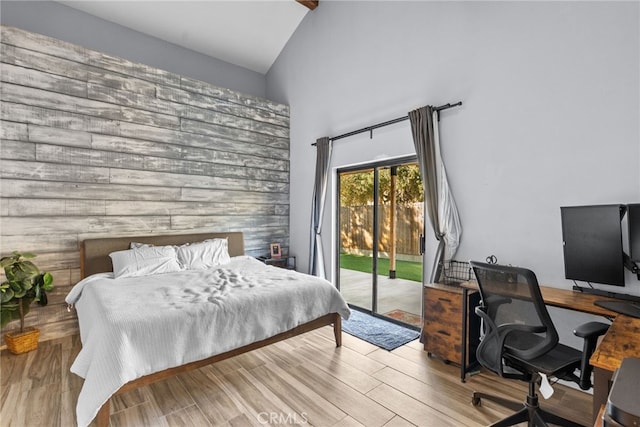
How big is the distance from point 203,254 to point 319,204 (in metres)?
1.70

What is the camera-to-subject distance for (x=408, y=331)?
136 inches

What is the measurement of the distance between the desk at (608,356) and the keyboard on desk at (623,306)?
338 mm

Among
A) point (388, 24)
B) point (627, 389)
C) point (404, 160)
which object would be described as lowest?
point (627, 389)

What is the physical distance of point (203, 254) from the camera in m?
3.84

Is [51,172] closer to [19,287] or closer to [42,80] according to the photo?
[42,80]

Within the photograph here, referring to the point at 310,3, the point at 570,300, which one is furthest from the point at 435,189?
the point at 310,3

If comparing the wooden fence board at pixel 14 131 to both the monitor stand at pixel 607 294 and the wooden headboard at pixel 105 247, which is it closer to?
the wooden headboard at pixel 105 247

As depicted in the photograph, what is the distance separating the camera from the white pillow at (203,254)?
146 inches

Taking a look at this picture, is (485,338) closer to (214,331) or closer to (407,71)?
(214,331)

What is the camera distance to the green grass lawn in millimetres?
3859

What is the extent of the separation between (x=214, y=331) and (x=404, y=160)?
266cm

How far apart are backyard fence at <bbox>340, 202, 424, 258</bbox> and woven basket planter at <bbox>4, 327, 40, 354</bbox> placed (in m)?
3.51

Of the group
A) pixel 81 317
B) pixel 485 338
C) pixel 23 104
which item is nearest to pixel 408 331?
pixel 485 338

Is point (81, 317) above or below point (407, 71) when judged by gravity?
below
